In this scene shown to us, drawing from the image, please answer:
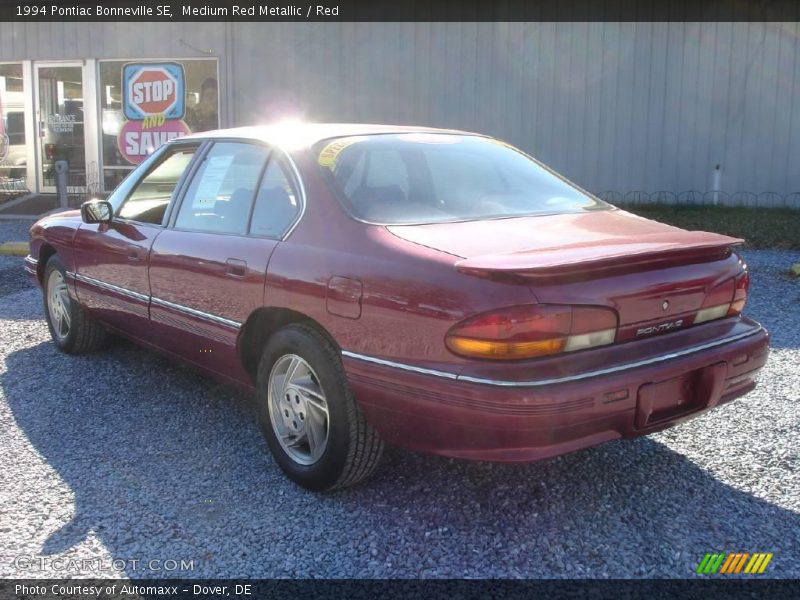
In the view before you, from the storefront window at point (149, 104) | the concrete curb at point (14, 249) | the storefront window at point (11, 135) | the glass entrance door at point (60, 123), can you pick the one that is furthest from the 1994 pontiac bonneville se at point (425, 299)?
the storefront window at point (11, 135)

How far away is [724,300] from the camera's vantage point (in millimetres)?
3268

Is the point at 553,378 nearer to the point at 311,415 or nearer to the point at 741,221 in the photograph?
the point at 311,415

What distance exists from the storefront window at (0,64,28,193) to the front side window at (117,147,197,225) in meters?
10.4

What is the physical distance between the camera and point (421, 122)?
12.5m

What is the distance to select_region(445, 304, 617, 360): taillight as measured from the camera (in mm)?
2688

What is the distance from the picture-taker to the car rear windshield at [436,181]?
11.1ft

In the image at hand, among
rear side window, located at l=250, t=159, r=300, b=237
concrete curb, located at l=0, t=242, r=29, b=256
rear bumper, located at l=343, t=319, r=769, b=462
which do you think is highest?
rear side window, located at l=250, t=159, r=300, b=237

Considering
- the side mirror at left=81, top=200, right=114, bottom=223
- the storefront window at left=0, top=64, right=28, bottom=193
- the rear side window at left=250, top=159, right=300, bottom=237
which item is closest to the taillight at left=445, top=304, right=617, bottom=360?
the rear side window at left=250, top=159, right=300, bottom=237

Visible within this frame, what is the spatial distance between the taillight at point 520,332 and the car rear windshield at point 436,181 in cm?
70

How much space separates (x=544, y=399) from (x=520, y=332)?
0.23 m

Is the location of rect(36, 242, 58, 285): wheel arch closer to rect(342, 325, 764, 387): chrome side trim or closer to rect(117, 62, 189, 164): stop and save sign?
rect(342, 325, 764, 387): chrome side trim

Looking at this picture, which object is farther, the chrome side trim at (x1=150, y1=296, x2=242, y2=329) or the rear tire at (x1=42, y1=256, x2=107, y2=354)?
the rear tire at (x1=42, y1=256, x2=107, y2=354)

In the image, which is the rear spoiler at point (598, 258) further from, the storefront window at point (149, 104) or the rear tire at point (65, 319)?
the storefront window at point (149, 104)

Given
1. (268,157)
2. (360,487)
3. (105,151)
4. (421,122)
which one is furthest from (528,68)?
(360,487)
